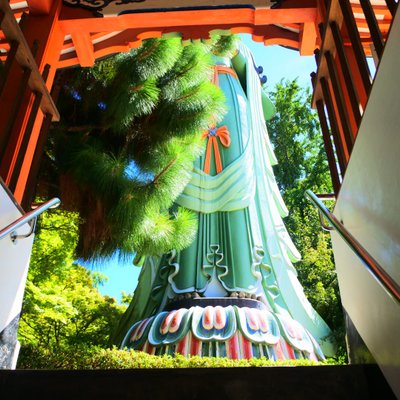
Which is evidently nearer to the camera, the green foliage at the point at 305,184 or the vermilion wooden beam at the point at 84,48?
the vermilion wooden beam at the point at 84,48

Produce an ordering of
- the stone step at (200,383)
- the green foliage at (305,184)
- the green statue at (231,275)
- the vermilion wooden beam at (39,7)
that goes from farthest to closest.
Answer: the green foliage at (305,184) → the green statue at (231,275) → the vermilion wooden beam at (39,7) → the stone step at (200,383)

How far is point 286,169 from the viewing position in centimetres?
1265

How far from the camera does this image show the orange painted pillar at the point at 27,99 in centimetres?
256

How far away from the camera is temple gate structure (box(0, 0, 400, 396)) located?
5.42ft

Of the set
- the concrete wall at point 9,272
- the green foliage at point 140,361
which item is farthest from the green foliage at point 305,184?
the concrete wall at point 9,272

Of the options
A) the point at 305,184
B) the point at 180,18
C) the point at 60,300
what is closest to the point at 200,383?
the point at 180,18

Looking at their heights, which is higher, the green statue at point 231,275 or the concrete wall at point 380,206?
the green statue at point 231,275

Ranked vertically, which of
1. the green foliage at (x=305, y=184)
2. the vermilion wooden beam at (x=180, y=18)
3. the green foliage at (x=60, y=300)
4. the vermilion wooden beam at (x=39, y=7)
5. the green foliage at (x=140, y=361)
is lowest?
the green foliage at (x=140, y=361)

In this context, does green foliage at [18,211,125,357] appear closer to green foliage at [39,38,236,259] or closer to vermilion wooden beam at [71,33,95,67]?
green foliage at [39,38,236,259]

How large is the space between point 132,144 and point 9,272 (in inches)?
92.2

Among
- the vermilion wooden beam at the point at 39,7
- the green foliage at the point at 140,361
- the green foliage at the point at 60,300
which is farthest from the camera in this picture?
the green foliage at the point at 60,300

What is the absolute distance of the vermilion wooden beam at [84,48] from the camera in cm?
342

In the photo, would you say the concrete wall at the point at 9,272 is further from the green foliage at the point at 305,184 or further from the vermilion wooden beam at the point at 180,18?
the green foliage at the point at 305,184

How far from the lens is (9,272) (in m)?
2.24
